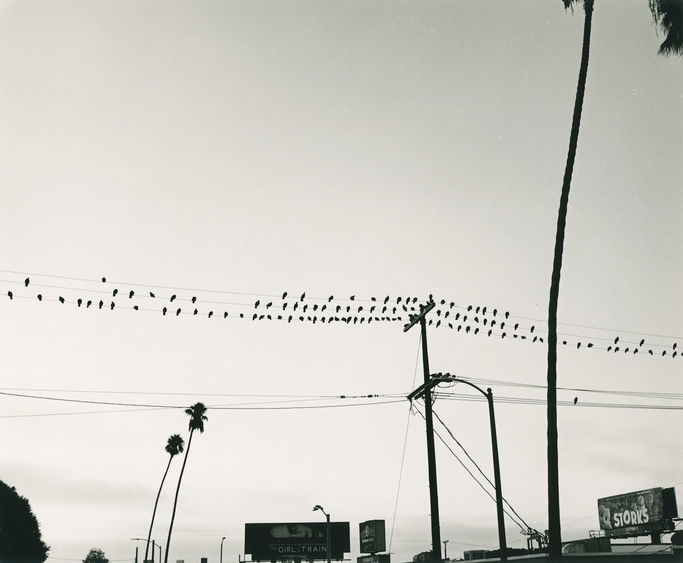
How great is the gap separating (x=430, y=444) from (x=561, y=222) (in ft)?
32.7

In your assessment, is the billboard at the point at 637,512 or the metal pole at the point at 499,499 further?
the billboard at the point at 637,512

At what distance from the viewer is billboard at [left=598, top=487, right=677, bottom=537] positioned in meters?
58.2

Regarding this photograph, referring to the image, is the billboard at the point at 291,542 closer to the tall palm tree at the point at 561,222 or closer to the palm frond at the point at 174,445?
the palm frond at the point at 174,445

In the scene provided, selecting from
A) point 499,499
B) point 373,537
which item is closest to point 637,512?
point 373,537

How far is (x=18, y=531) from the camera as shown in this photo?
49969 millimetres

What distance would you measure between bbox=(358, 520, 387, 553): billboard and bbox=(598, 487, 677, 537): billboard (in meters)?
24.0

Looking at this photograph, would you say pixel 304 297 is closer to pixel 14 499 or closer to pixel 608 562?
pixel 608 562

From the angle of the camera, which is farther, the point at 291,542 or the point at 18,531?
the point at 291,542

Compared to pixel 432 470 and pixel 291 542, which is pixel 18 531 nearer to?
pixel 432 470

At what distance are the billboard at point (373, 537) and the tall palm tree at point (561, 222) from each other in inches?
2461

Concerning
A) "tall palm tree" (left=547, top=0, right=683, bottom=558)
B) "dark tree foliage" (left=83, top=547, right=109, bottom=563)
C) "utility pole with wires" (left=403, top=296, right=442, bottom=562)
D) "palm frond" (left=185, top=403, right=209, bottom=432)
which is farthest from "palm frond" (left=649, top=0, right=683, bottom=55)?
"dark tree foliage" (left=83, top=547, right=109, bottom=563)

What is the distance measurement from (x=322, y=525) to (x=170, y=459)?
67.3ft

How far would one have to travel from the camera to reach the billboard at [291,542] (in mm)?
85812

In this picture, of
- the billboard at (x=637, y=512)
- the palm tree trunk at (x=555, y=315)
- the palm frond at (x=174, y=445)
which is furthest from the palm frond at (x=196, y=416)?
the palm tree trunk at (x=555, y=315)
